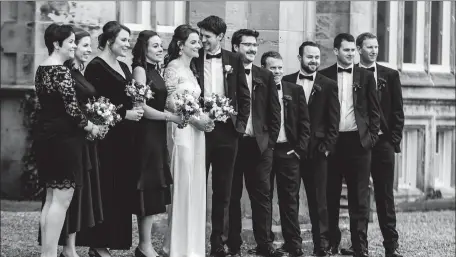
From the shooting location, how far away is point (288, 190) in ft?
41.1

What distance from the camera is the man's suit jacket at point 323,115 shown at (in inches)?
492

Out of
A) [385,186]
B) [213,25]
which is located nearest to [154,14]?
[385,186]

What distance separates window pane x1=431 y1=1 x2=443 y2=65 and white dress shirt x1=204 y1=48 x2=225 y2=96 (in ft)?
33.7

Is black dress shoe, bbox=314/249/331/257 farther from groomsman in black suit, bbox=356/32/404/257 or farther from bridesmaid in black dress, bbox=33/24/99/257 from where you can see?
bridesmaid in black dress, bbox=33/24/99/257

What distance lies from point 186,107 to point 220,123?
0.90 m

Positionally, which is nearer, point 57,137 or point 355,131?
point 57,137

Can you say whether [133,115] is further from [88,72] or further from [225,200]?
[225,200]

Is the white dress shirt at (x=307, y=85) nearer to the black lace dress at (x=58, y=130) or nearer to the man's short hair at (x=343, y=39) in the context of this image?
the man's short hair at (x=343, y=39)

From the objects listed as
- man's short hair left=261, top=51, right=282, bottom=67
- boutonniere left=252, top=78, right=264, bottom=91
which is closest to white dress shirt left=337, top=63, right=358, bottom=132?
man's short hair left=261, top=51, right=282, bottom=67

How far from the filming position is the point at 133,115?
10844 millimetres

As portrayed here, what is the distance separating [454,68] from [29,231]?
31.8 feet

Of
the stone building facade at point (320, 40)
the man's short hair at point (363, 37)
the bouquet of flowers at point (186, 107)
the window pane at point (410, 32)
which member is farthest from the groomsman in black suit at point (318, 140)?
the window pane at point (410, 32)

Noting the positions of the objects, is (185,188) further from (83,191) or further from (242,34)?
(242,34)

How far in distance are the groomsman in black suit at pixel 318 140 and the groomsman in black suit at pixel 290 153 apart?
0.14 metres
